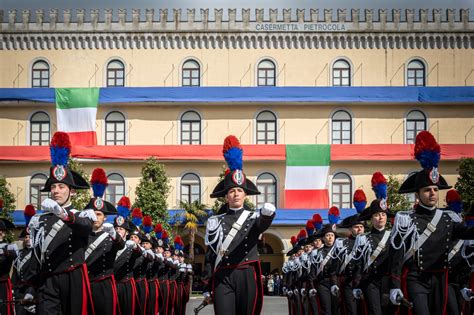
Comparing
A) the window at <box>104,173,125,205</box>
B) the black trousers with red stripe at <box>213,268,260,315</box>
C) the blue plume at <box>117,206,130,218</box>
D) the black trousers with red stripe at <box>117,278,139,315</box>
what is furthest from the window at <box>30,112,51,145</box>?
the black trousers with red stripe at <box>213,268,260,315</box>

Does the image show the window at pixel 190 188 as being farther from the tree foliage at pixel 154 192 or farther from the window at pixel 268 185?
the window at pixel 268 185

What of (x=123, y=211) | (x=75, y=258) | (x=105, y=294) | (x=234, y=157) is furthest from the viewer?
(x=123, y=211)

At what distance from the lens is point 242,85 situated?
6462 cm

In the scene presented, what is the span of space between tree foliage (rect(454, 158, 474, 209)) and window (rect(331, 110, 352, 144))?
30.6 feet

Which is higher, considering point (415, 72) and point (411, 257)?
point (415, 72)

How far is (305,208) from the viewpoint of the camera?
62000 millimetres

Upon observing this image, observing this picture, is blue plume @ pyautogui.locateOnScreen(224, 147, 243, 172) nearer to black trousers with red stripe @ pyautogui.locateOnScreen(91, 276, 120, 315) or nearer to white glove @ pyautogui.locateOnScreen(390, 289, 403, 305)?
white glove @ pyautogui.locateOnScreen(390, 289, 403, 305)

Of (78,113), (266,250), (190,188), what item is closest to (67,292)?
(78,113)

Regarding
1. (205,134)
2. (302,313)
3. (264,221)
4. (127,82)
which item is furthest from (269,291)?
(264,221)

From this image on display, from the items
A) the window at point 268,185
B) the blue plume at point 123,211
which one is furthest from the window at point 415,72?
the blue plume at point 123,211

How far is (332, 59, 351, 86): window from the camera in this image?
212 ft

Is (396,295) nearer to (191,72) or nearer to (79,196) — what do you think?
(79,196)

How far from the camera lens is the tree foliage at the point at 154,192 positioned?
5912 centimetres

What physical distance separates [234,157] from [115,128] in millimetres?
51590
